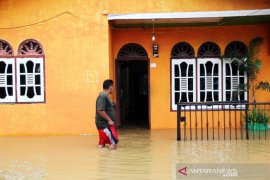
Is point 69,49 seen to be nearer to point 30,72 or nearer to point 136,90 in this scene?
point 30,72

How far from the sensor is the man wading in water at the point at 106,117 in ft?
28.2

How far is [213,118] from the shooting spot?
12.3 metres

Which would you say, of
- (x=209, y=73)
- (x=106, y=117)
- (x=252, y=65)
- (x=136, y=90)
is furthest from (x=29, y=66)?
(x=136, y=90)

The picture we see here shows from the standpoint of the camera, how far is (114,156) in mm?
8102

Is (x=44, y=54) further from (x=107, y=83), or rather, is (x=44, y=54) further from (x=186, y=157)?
(x=186, y=157)

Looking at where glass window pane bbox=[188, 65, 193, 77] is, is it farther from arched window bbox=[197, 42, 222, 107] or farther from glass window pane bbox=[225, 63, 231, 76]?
glass window pane bbox=[225, 63, 231, 76]

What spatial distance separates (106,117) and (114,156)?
91cm

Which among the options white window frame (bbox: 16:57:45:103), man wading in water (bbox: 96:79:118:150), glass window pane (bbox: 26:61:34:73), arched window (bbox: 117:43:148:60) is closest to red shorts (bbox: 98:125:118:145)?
man wading in water (bbox: 96:79:118:150)

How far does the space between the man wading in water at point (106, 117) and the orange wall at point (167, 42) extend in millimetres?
3780

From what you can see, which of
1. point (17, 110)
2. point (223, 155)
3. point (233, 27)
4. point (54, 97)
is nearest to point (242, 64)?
point (233, 27)

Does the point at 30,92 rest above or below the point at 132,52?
below

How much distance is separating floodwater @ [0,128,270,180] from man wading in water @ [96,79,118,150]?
279 mm

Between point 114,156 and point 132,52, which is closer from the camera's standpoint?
point 114,156

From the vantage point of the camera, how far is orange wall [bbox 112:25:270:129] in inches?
485
